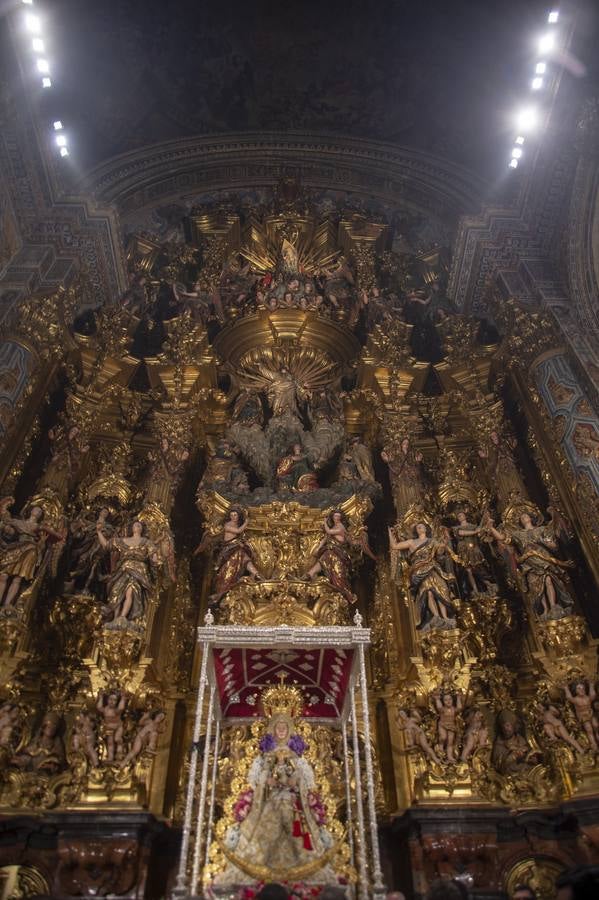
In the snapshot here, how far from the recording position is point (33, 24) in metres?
9.84

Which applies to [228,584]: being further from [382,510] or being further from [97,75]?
[97,75]

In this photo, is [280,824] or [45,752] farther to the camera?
[45,752]

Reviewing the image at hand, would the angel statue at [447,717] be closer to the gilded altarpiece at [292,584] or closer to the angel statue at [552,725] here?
the gilded altarpiece at [292,584]

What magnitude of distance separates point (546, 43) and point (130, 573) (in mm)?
10522

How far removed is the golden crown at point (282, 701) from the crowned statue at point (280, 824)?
0.21 ft

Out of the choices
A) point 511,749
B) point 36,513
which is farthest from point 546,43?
point 36,513

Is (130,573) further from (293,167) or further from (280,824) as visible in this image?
(293,167)

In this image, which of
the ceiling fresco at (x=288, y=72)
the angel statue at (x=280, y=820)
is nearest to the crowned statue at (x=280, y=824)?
the angel statue at (x=280, y=820)

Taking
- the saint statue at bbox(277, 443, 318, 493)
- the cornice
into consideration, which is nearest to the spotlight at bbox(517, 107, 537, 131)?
the cornice

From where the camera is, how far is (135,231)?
535 inches

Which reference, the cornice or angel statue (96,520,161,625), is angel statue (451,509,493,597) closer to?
angel statue (96,520,161,625)

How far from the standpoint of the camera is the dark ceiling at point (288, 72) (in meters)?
12.4

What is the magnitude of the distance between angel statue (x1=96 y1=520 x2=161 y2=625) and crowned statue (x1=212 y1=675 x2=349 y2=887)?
6.35ft

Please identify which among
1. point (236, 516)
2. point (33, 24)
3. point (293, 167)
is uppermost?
point (293, 167)
